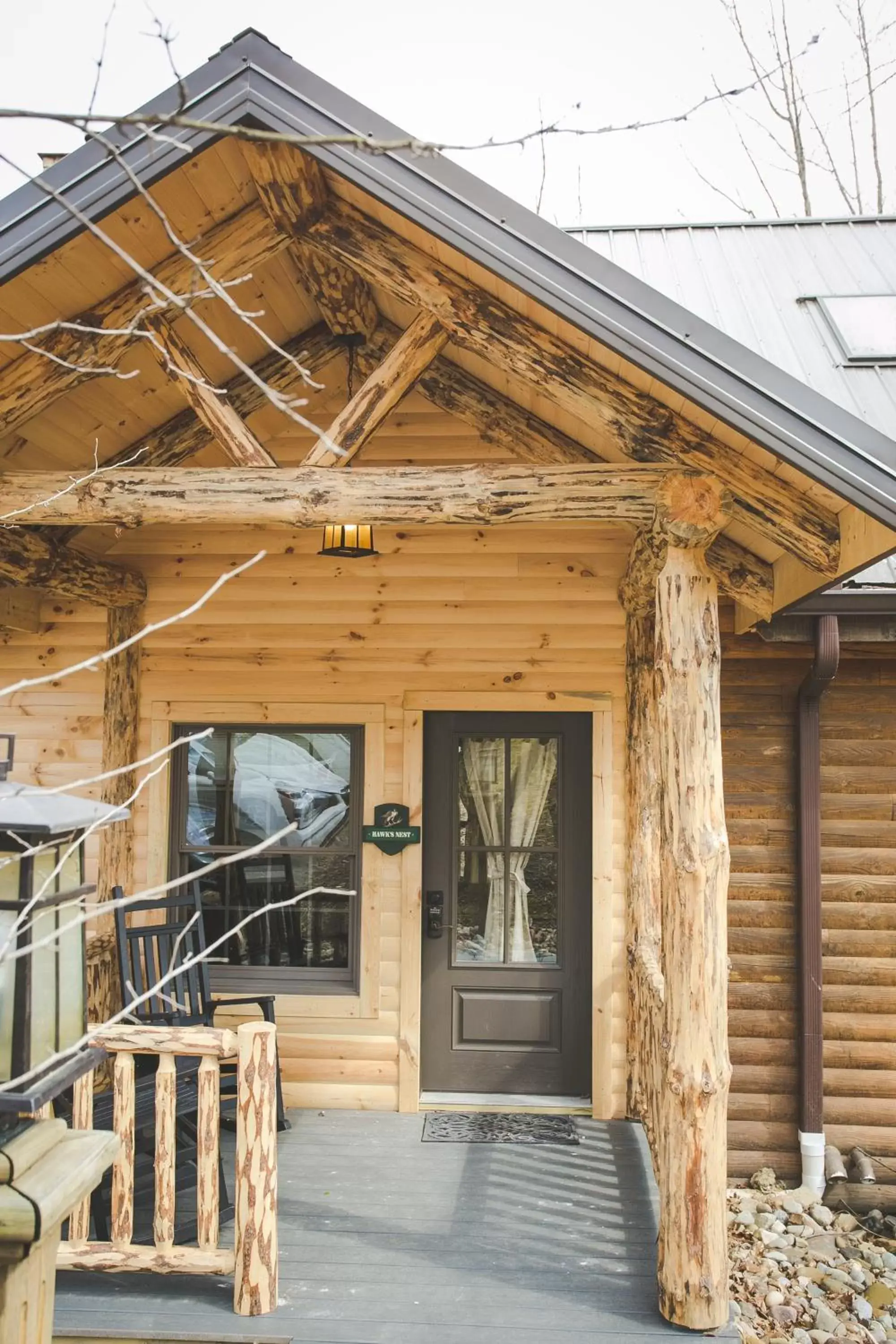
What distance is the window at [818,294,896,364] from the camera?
592 centimetres

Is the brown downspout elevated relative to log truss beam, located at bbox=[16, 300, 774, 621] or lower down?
lower down

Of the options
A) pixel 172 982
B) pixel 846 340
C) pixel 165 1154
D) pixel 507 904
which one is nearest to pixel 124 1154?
pixel 165 1154

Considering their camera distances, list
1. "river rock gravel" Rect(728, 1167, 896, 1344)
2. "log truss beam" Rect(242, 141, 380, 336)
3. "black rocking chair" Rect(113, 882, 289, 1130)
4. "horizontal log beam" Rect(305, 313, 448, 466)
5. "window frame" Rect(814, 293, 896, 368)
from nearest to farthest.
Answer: "log truss beam" Rect(242, 141, 380, 336) < "horizontal log beam" Rect(305, 313, 448, 466) < "river rock gravel" Rect(728, 1167, 896, 1344) < "black rocking chair" Rect(113, 882, 289, 1130) < "window frame" Rect(814, 293, 896, 368)

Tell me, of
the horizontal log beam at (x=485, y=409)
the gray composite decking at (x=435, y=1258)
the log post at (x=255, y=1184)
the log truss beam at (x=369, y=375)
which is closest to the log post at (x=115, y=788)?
the log truss beam at (x=369, y=375)

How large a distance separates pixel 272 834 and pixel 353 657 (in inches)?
42.5

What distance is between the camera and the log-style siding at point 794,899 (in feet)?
17.1

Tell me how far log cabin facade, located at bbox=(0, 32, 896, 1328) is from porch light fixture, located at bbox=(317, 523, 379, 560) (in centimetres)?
24

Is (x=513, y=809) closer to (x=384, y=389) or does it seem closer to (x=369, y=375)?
(x=369, y=375)

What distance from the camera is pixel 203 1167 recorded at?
3.31 metres

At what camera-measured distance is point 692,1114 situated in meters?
3.26

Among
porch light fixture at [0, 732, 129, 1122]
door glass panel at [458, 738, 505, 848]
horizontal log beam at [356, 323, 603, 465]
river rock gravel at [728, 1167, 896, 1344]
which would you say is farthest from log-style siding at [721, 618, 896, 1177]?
porch light fixture at [0, 732, 129, 1122]

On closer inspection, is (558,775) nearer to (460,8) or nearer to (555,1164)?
(555,1164)

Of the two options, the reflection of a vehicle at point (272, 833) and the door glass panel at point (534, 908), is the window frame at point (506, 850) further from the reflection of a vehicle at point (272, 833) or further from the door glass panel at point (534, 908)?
the reflection of a vehicle at point (272, 833)

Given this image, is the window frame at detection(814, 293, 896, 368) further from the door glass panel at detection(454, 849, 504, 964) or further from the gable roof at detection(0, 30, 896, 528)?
the door glass panel at detection(454, 849, 504, 964)
